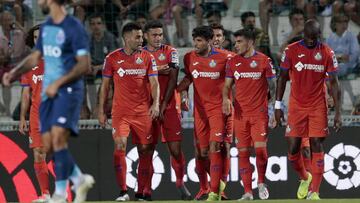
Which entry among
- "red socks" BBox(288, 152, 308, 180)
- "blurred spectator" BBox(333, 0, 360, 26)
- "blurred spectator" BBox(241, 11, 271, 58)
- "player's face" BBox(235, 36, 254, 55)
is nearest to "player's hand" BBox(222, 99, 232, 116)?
"player's face" BBox(235, 36, 254, 55)

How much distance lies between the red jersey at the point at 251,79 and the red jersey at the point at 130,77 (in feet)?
3.62

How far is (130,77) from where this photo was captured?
1420 centimetres

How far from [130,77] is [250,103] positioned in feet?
5.41

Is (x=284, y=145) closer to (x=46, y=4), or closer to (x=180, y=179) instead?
(x=180, y=179)

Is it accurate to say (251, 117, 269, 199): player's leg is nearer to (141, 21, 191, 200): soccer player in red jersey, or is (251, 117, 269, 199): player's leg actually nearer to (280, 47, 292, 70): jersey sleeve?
(280, 47, 292, 70): jersey sleeve

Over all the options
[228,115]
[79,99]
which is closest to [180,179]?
[228,115]

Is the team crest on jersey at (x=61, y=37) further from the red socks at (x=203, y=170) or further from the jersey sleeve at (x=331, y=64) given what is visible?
the red socks at (x=203, y=170)

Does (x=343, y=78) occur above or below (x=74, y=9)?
below

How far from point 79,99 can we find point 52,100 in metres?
0.26

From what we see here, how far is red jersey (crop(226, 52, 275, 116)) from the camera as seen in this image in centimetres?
1426

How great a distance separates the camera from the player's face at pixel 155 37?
14.6 m

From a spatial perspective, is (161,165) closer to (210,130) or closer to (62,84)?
(210,130)

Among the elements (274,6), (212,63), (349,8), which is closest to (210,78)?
(212,63)

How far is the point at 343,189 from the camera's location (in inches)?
650
